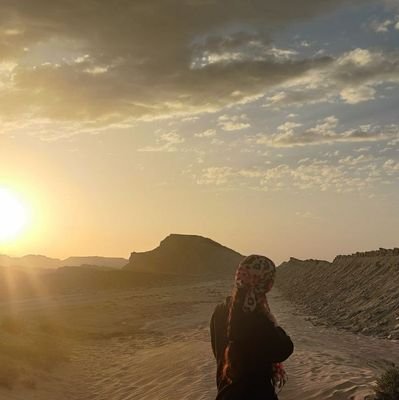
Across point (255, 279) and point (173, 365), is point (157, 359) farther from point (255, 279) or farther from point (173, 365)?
point (255, 279)

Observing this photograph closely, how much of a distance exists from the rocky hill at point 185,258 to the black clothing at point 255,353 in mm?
127613

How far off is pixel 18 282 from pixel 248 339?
78.6m

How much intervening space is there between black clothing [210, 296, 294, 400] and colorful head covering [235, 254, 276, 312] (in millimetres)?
94

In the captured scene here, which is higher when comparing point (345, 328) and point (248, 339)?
point (248, 339)

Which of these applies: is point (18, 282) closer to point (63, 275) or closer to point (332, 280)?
point (63, 275)

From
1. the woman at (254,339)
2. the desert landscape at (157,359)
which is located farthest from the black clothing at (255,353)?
the desert landscape at (157,359)

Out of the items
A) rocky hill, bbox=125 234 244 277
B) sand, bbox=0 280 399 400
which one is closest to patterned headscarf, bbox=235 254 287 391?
sand, bbox=0 280 399 400

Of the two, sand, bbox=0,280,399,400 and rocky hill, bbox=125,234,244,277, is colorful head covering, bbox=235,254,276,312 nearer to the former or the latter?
sand, bbox=0,280,399,400

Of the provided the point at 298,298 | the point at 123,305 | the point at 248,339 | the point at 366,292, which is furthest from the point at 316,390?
the point at 123,305

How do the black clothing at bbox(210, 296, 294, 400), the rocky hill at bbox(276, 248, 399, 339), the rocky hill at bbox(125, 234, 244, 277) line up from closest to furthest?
the black clothing at bbox(210, 296, 294, 400) < the rocky hill at bbox(276, 248, 399, 339) < the rocky hill at bbox(125, 234, 244, 277)

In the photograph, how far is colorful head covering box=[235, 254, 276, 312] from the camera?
15.5 feet

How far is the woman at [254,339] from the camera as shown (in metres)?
4.64

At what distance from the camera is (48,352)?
19.2 metres

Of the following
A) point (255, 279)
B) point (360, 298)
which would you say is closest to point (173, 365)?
point (255, 279)
